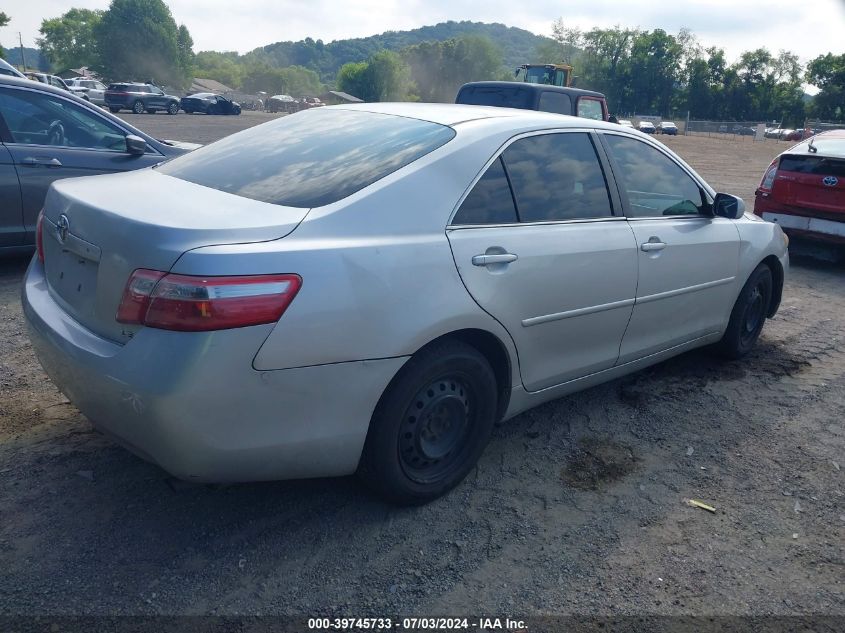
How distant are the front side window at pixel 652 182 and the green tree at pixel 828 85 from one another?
8755 cm

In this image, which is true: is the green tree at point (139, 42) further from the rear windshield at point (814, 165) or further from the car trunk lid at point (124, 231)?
the car trunk lid at point (124, 231)

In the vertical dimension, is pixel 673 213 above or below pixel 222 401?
above

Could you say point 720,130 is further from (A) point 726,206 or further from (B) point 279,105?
(A) point 726,206

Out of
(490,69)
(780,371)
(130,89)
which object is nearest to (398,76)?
(490,69)

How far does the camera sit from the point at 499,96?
→ 1155 cm

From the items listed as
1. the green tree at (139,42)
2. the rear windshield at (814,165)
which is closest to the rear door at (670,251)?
the rear windshield at (814,165)

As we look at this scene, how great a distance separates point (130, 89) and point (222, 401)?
4598cm

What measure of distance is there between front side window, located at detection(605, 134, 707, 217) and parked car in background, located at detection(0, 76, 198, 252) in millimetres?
4024

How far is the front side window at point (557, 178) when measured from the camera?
331cm

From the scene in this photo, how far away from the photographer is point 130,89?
4284 cm

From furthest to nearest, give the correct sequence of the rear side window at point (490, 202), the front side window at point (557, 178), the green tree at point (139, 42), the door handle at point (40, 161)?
the green tree at point (139, 42), the door handle at point (40, 161), the front side window at point (557, 178), the rear side window at point (490, 202)

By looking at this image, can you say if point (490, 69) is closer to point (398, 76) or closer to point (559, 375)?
point (398, 76)

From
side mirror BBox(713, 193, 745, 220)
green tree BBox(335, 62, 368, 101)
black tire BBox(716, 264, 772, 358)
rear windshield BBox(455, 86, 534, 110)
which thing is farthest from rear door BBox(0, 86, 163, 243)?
green tree BBox(335, 62, 368, 101)

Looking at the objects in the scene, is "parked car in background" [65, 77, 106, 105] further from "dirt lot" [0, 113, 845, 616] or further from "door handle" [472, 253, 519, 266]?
"door handle" [472, 253, 519, 266]
